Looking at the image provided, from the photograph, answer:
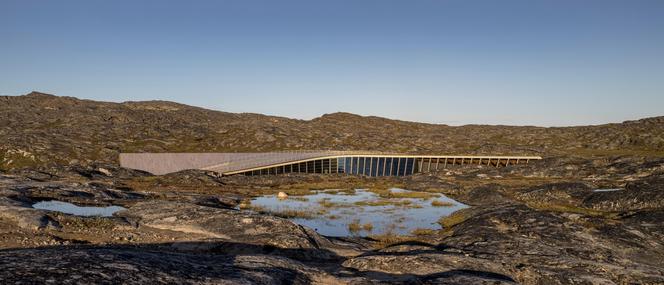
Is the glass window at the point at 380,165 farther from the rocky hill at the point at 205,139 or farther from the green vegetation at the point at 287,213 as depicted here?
the green vegetation at the point at 287,213

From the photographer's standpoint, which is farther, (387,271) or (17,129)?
(17,129)

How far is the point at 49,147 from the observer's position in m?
104

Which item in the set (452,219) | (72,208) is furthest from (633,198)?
(72,208)

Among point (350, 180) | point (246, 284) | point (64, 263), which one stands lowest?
point (350, 180)

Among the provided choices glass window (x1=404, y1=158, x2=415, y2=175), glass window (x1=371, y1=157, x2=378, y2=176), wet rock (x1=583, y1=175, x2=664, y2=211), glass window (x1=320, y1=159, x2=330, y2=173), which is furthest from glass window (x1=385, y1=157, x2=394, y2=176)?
wet rock (x1=583, y1=175, x2=664, y2=211)

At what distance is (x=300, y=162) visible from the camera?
9900cm

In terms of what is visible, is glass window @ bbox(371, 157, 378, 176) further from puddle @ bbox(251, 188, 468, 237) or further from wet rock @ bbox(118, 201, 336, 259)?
wet rock @ bbox(118, 201, 336, 259)

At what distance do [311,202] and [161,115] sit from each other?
5932 inches

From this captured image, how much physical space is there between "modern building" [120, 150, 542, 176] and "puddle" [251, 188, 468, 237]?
96.3 ft

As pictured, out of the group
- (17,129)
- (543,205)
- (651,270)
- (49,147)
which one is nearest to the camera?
(651,270)

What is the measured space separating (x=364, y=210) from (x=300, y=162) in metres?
50.6

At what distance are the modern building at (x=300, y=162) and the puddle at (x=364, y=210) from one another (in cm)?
2935

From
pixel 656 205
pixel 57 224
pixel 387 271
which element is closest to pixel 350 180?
pixel 656 205

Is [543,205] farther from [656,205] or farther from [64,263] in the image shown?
[64,263]
